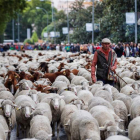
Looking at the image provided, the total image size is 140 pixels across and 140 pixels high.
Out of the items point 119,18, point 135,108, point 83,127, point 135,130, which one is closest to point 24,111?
point 83,127

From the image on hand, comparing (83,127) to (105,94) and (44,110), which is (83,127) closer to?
(44,110)

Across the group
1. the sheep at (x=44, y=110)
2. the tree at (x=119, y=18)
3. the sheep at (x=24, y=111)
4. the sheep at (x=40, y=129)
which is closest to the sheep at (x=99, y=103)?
the sheep at (x=44, y=110)

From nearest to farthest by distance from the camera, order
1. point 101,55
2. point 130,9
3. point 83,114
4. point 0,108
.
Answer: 1. point 83,114
2. point 0,108
3. point 101,55
4. point 130,9

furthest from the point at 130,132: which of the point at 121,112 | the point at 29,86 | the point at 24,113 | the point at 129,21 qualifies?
the point at 129,21

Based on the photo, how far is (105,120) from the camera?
9.12m

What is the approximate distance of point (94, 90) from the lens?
1311 centimetres

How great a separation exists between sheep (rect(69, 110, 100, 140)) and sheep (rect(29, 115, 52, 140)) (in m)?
0.50

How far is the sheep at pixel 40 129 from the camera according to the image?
26.4 feet

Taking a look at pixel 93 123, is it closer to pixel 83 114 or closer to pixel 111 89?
pixel 83 114

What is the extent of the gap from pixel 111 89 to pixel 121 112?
2.31m

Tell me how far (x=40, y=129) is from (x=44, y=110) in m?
1.74

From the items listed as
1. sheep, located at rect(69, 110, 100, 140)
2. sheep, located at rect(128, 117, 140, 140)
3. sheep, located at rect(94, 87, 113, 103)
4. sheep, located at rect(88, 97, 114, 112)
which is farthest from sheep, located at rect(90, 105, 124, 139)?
sheep, located at rect(94, 87, 113, 103)

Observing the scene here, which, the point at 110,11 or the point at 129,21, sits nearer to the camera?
the point at 129,21

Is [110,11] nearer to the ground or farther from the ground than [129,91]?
farther from the ground
